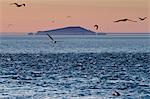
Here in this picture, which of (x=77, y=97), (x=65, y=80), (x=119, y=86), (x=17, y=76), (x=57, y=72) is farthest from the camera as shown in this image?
(x=57, y=72)

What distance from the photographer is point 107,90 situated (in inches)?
2080

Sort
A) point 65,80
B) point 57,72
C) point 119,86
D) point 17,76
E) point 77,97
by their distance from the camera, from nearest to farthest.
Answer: point 77,97, point 119,86, point 65,80, point 17,76, point 57,72

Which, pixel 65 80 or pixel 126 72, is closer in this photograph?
pixel 65 80

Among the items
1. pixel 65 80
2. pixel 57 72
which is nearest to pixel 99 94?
pixel 65 80

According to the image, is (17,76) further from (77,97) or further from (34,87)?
(77,97)

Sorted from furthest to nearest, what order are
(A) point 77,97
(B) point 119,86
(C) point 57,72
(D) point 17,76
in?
(C) point 57,72
(D) point 17,76
(B) point 119,86
(A) point 77,97

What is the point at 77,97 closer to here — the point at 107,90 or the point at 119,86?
the point at 107,90

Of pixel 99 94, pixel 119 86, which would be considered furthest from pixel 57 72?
pixel 99 94

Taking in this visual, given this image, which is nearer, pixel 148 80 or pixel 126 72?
pixel 148 80

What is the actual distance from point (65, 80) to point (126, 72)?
570 inches

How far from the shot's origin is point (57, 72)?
7438 centimetres

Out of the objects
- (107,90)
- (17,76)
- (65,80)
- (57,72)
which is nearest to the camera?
(107,90)

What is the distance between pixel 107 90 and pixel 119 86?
4.10m

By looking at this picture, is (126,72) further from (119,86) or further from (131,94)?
(131,94)
